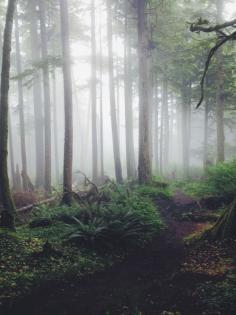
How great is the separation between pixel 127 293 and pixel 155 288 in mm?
552

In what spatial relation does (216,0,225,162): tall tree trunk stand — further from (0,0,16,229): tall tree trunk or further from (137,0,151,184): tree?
(0,0,16,229): tall tree trunk

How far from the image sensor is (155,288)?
6.64 meters

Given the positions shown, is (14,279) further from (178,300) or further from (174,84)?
(174,84)

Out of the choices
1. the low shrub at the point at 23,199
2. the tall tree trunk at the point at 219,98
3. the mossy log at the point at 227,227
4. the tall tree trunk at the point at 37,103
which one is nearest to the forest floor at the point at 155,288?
the mossy log at the point at 227,227

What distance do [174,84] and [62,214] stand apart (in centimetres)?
1798

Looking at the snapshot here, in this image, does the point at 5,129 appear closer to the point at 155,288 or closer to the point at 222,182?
the point at 155,288

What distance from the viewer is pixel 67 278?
7.45m

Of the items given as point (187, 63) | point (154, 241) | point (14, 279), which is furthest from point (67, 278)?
point (187, 63)

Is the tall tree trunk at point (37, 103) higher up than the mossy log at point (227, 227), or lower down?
higher up

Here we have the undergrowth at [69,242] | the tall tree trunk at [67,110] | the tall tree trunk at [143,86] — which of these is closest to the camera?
the undergrowth at [69,242]

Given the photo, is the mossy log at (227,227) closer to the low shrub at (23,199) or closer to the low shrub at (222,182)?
the low shrub at (222,182)

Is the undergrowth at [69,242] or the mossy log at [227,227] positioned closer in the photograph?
the undergrowth at [69,242]

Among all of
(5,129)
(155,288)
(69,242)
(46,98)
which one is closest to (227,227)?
(155,288)

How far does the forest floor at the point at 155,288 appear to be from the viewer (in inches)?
226
